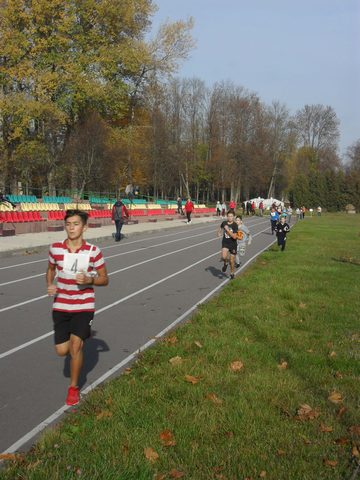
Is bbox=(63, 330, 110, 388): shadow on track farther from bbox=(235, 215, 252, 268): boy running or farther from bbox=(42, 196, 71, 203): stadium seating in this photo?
bbox=(42, 196, 71, 203): stadium seating

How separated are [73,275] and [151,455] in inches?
71.3

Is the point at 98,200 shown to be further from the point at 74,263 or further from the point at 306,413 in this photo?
the point at 306,413

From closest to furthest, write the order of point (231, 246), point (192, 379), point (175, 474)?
point (175, 474), point (192, 379), point (231, 246)

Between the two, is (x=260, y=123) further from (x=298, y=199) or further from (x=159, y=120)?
(x=159, y=120)

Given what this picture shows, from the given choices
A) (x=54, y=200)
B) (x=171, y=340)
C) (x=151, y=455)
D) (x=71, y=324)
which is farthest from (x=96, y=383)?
(x=54, y=200)

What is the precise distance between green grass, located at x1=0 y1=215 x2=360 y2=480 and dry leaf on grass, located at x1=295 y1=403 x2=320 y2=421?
0.02 m

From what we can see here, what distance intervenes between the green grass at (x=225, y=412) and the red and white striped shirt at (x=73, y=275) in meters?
0.86

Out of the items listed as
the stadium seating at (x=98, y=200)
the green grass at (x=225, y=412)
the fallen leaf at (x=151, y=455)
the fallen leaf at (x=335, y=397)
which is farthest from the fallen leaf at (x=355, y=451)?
the stadium seating at (x=98, y=200)

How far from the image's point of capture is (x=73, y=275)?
16.1 feet

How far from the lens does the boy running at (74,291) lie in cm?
490

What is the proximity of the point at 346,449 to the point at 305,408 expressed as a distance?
2.35 feet

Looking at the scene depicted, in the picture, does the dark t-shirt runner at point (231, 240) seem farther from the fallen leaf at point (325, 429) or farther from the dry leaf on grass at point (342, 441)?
the dry leaf on grass at point (342, 441)

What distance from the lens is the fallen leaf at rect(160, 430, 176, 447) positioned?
397 cm

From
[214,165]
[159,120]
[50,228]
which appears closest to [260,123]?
[214,165]
